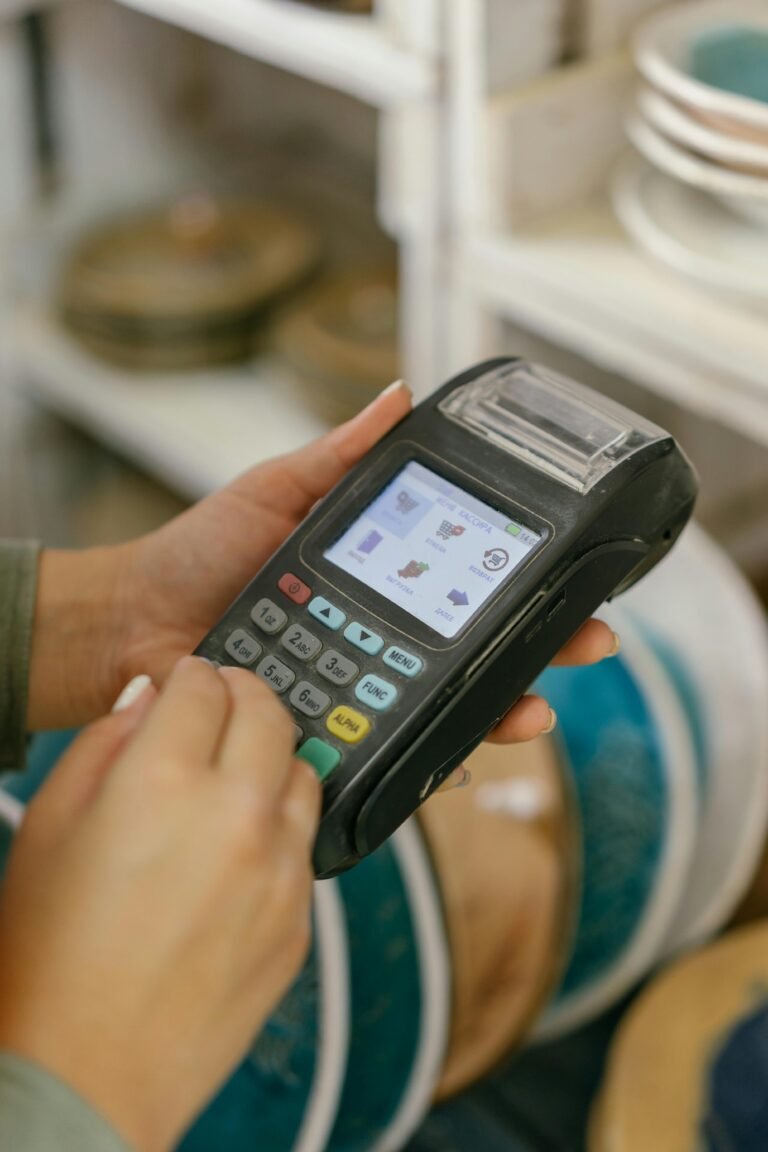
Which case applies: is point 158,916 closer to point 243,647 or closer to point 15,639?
point 243,647

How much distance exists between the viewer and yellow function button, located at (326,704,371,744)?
18.5 inches

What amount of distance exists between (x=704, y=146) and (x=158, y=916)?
55 cm

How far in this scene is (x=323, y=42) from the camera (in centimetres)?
88

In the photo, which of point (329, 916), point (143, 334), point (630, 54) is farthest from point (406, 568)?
point (143, 334)

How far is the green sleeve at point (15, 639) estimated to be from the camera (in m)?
0.61

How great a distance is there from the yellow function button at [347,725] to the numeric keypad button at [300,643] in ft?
0.10

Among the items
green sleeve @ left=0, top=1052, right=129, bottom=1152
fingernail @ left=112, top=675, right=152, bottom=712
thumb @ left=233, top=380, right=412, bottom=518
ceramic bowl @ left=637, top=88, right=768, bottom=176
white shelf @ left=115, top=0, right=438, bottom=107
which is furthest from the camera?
white shelf @ left=115, top=0, right=438, bottom=107

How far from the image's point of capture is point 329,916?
66 cm

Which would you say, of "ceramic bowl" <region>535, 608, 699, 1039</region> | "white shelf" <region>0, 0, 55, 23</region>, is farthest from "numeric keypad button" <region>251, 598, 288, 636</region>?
"white shelf" <region>0, 0, 55, 23</region>

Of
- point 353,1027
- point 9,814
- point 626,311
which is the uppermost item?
point 626,311

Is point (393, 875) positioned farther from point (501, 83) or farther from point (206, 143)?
point (206, 143)

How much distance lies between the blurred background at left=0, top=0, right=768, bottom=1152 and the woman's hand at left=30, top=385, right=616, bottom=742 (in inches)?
9.5

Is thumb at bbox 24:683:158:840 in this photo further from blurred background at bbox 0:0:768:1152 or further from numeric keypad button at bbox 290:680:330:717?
blurred background at bbox 0:0:768:1152

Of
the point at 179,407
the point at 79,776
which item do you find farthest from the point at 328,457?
the point at 179,407
